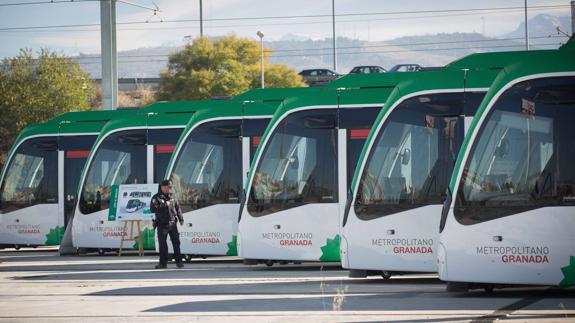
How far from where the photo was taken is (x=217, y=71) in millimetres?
68812

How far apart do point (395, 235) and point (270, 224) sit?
158 inches

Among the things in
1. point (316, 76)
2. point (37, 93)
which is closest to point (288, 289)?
point (37, 93)

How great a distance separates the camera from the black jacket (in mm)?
23500

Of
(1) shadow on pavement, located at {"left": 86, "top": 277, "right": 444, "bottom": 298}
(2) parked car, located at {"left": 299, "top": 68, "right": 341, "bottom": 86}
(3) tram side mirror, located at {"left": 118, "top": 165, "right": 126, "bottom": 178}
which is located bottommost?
(1) shadow on pavement, located at {"left": 86, "top": 277, "right": 444, "bottom": 298}

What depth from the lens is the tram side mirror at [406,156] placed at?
60.0ft

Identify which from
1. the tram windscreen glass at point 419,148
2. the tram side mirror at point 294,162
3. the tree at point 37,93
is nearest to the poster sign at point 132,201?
the tram side mirror at point 294,162

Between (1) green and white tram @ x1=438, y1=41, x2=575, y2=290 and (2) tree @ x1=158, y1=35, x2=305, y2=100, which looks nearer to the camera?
(1) green and white tram @ x1=438, y1=41, x2=575, y2=290

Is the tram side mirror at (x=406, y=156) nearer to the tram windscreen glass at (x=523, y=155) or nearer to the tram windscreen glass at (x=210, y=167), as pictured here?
the tram windscreen glass at (x=523, y=155)

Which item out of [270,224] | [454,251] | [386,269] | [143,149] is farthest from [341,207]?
[143,149]

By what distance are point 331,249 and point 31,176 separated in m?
12.3

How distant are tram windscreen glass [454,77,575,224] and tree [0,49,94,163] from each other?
4478 cm

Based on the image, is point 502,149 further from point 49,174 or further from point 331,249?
point 49,174

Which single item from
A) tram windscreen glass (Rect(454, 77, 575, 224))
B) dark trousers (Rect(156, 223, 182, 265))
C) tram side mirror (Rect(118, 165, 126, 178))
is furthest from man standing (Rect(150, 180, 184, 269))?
tram windscreen glass (Rect(454, 77, 575, 224))

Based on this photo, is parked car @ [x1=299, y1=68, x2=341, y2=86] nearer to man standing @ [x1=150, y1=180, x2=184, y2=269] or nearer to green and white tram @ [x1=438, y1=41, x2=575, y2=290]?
man standing @ [x1=150, y1=180, x2=184, y2=269]
